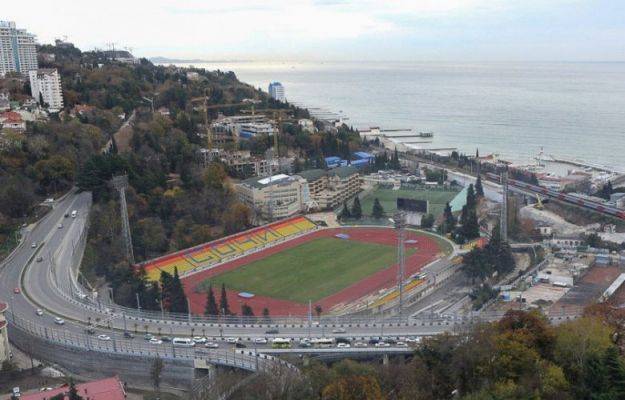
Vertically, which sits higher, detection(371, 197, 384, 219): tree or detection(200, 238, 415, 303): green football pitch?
detection(371, 197, 384, 219): tree

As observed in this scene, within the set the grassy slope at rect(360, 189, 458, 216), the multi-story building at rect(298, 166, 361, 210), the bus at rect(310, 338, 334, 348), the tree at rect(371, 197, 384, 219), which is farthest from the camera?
the multi-story building at rect(298, 166, 361, 210)

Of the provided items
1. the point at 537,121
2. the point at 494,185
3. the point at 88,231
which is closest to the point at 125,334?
the point at 88,231

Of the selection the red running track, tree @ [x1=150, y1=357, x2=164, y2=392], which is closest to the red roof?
tree @ [x1=150, y1=357, x2=164, y2=392]

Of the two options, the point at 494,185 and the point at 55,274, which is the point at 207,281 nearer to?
the point at 55,274

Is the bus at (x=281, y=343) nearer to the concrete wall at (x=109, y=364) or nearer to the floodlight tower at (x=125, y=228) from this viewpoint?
the concrete wall at (x=109, y=364)

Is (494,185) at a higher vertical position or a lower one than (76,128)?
lower

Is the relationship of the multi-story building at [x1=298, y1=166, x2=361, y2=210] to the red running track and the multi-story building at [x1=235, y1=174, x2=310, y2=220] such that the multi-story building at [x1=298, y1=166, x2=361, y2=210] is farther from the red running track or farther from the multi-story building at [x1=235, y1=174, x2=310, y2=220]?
the red running track

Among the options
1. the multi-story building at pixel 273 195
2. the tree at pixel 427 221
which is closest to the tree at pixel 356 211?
the multi-story building at pixel 273 195
